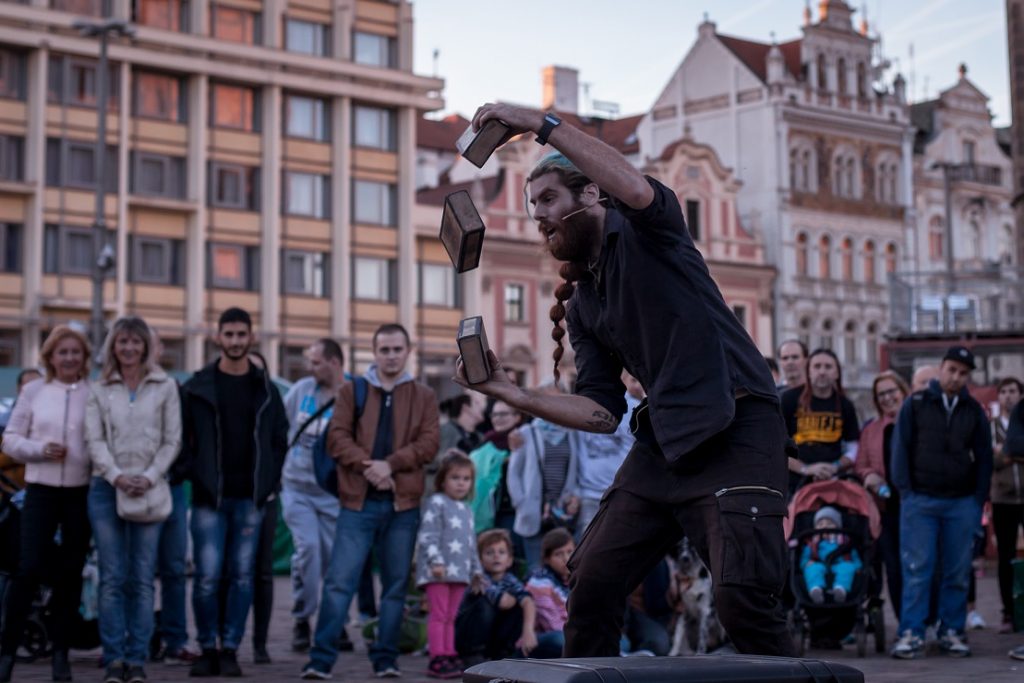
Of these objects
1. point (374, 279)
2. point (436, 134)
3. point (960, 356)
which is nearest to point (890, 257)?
point (436, 134)

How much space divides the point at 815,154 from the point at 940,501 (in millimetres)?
55311

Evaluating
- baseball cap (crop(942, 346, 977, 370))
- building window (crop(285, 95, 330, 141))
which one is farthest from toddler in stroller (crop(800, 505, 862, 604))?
building window (crop(285, 95, 330, 141))

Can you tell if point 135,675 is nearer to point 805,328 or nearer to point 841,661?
point 841,661

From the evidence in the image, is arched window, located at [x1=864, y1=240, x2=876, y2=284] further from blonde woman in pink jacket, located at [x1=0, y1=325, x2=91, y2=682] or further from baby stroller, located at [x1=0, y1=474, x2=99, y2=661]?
blonde woman in pink jacket, located at [x1=0, y1=325, x2=91, y2=682]

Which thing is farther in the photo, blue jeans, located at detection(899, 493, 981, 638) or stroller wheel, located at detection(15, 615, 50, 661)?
blue jeans, located at detection(899, 493, 981, 638)

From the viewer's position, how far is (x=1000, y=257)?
7500 centimetres

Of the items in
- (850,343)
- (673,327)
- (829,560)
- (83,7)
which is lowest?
(829,560)

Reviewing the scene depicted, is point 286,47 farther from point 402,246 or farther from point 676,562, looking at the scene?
point 676,562

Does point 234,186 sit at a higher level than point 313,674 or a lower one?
higher

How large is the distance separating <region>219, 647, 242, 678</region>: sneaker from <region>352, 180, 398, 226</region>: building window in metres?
46.4

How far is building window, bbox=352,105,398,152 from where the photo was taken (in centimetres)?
5703

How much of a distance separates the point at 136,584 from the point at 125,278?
42667 millimetres

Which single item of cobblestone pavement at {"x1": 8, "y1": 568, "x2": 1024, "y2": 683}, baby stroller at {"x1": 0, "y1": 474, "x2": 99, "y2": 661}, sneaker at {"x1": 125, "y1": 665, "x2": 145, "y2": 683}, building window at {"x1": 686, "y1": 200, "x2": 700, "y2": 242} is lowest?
cobblestone pavement at {"x1": 8, "y1": 568, "x2": 1024, "y2": 683}

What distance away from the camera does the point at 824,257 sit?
220 feet
